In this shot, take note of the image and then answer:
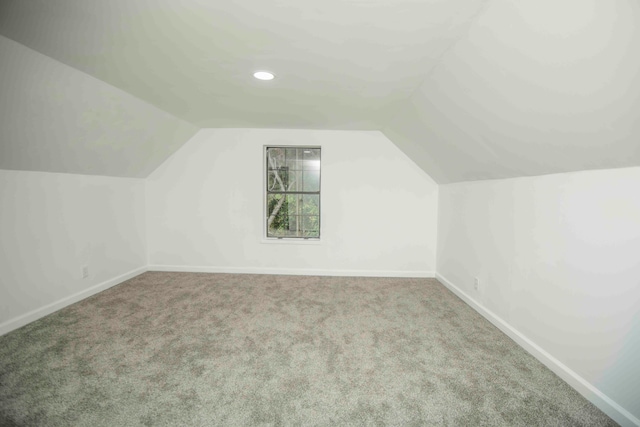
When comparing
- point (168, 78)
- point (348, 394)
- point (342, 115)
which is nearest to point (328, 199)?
point (342, 115)

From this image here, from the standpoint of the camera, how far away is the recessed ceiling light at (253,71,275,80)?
2.09 meters

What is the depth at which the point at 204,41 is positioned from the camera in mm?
1669

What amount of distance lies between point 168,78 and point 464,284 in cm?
360

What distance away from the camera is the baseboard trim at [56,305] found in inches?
90.5

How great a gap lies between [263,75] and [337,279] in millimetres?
2747

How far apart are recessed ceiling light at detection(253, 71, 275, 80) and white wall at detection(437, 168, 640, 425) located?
223 centimetres

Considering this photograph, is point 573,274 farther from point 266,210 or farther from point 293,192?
point 266,210

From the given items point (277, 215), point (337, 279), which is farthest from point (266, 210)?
point (337, 279)

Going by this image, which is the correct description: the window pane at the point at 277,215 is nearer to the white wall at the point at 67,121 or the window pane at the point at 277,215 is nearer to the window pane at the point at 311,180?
the window pane at the point at 311,180

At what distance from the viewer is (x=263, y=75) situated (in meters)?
2.13

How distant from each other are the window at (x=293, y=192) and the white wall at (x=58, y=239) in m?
1.94

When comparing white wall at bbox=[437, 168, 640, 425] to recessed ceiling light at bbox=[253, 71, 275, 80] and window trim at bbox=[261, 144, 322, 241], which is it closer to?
window trim at bbox=[261, 144, 322, 241]

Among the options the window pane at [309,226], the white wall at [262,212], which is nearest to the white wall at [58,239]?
the white wall at [262,212]

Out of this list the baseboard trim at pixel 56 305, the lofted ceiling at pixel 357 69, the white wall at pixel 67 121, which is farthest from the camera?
the baseboard trim at pixel 56 305
